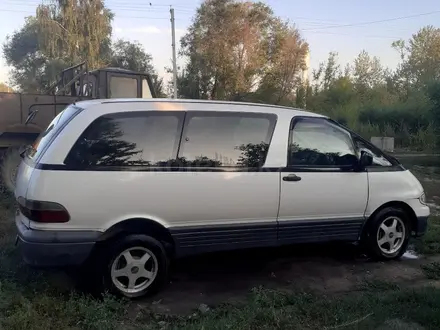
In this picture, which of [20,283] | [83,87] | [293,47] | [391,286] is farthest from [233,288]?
[293,47]

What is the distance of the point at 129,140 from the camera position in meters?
4.12

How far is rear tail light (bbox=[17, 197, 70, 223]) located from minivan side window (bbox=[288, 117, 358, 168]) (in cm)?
224

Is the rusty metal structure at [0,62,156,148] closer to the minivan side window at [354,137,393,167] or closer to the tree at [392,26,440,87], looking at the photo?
the minivan side window at [354,137,393,167]

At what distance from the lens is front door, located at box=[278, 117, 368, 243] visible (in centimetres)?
472

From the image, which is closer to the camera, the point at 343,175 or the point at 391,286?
the point at 391,286

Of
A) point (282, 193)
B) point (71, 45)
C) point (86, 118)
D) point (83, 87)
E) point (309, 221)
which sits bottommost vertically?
point (309, 221)

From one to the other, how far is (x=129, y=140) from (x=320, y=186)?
2053mm

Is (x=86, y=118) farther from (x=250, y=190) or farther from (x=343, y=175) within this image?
(x=343, y=175)

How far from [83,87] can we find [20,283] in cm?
709

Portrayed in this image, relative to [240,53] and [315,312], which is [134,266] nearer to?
[315,312]

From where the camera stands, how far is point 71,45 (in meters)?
32.3

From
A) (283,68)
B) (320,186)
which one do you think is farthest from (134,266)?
(283,68)

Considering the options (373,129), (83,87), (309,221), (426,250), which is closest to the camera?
(309,221)

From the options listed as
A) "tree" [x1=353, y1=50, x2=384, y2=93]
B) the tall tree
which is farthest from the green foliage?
"tree" [x1=353, y1=50, x2=384, y2=93]
